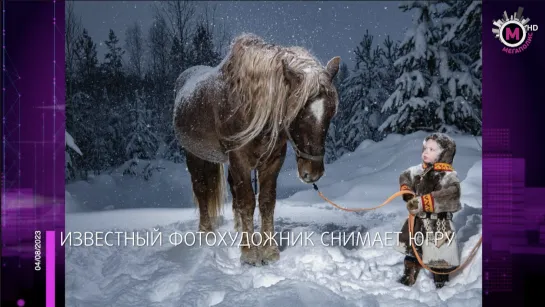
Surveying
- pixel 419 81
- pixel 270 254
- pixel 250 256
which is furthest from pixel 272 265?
pixel 419 81

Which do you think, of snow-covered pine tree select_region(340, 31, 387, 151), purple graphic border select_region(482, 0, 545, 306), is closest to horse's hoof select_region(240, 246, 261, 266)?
purple graphic border select_region(482, 0, 545, 306)

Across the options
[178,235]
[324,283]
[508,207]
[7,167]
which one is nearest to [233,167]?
[178,235]

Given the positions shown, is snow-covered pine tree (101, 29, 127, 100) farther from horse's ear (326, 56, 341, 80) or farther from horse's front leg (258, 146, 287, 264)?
horse's ear (326, 56, 341, 80)

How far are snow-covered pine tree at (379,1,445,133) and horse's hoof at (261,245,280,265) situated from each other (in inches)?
123

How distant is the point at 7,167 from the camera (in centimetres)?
352

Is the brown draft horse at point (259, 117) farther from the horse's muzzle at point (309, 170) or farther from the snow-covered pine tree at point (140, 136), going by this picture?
the snow-covered pine tree at point (140, 136)

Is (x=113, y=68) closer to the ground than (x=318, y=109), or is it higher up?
higher up

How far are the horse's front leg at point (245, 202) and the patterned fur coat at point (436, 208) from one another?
1327mm

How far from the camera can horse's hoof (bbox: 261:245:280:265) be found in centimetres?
431

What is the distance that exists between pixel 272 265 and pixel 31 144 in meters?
2.25

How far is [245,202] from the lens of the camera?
4.35m

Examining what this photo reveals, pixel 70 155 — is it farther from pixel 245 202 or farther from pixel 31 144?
pixel 245 202

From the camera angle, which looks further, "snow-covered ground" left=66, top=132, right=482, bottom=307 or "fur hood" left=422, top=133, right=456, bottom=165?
"fur hood" left=422, top=133, right=456, bottom=165

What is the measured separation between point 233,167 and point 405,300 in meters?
1.87
